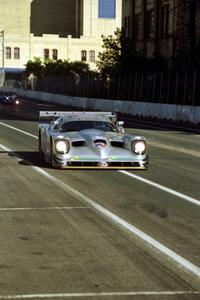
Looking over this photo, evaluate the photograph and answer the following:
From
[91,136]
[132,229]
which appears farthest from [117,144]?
[132,229]

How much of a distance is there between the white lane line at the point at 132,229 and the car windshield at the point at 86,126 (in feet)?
7.21

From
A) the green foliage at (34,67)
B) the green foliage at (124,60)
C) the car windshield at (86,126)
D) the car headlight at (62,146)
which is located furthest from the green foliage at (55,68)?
the car headlight at (62,146)

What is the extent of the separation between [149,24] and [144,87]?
2304 centimetres

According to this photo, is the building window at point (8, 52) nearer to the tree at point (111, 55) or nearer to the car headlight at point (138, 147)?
the tree at point (111, 55)

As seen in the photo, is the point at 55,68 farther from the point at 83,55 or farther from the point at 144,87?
the point at 144,87

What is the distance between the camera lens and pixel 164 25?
212 ft

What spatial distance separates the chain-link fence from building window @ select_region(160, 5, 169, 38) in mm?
8427

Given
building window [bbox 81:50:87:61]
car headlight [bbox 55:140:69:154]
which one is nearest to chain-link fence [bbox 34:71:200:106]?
car headlight [bbox 55:140:69:154]

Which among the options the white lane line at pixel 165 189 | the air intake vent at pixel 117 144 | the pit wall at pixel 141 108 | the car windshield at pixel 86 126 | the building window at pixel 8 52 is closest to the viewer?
the white lane line at pixel 165 189

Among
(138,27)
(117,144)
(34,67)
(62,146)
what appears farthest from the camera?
(34,67)

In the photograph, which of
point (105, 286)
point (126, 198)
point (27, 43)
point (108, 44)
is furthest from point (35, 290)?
point (27, 43)

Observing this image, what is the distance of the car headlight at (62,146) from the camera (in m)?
13.8

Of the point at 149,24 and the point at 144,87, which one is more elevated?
the point at 149,24

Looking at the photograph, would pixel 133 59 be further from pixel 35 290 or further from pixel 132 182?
pixel 35 290
